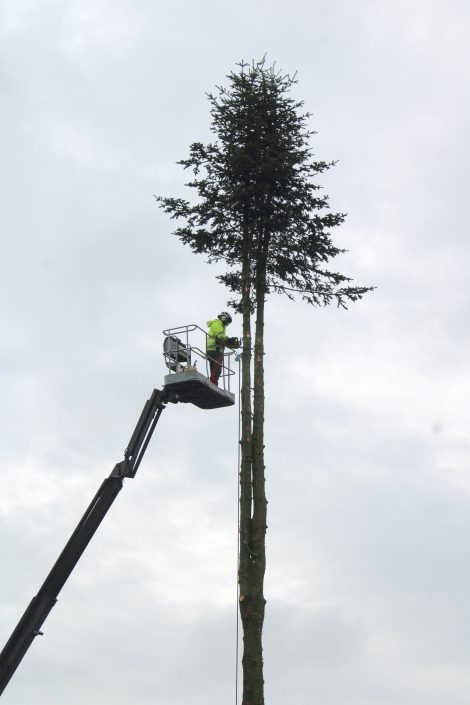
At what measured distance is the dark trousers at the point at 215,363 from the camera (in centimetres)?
2668

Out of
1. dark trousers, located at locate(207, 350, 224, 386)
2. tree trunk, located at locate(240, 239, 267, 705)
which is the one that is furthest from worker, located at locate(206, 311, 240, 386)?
tree trunk, located at locate(240, 239, 267, 705)

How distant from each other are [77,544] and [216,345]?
591 centimetres

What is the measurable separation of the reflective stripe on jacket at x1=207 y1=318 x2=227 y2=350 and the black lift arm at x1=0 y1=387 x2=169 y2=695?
5.82 ft

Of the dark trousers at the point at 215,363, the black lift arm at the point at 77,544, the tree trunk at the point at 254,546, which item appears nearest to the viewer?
the tree trunk at the point at 254,546

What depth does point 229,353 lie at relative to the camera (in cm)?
2694

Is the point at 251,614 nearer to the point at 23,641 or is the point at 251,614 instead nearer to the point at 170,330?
the point at 23,641

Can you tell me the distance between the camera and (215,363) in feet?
87.8

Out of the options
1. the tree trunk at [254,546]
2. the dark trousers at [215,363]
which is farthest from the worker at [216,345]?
the tree trunk at [254,546]

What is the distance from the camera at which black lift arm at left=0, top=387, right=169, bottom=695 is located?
80.0 feet

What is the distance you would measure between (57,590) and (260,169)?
11.4m

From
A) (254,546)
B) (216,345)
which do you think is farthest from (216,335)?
(254,546)

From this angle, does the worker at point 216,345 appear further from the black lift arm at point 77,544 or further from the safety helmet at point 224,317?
the black lift arm at point 77,544

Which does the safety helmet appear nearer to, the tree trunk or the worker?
the worker

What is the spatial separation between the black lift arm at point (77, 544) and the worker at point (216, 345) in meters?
1.44
